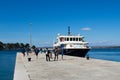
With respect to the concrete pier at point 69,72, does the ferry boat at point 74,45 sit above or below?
above

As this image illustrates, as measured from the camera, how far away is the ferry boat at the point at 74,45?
58812mm

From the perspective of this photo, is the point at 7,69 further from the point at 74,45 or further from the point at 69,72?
the point at 74,45

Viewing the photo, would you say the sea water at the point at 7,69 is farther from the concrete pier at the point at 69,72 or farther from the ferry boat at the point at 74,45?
the ferry boat at the point at 74,45

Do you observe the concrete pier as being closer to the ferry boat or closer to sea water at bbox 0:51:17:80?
sea water at bbox 0:51:17:80

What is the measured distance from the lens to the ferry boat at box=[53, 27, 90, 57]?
58812mm

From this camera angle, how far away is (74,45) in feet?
197

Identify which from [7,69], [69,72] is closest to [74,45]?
[7,69]

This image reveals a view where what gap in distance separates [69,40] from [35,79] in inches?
1899

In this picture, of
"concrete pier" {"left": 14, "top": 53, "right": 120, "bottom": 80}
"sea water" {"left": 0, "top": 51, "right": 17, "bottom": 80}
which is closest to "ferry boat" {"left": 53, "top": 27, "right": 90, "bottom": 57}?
"sea water" {"left": 0, "top": 51, "right": 17, "bottom": 80}

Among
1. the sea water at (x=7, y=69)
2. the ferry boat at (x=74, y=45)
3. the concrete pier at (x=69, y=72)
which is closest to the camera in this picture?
the concrete pier at (x=69, y=72)

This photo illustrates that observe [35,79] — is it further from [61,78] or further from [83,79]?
[83,79]

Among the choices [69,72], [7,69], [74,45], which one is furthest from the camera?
[74,45]

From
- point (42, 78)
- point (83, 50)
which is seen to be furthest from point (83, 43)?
point (42, 78)

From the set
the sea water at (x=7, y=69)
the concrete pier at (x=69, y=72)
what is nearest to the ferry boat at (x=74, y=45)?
the sea water at (x=7, y=69)
